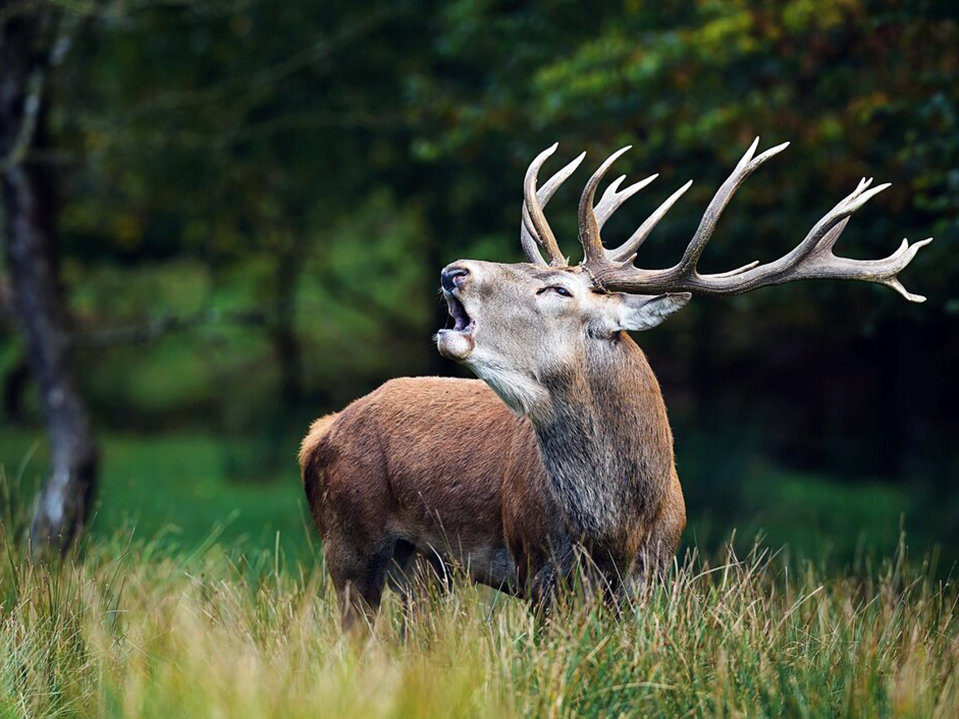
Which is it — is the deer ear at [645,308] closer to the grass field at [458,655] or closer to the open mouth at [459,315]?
the open mouth at [459,315]

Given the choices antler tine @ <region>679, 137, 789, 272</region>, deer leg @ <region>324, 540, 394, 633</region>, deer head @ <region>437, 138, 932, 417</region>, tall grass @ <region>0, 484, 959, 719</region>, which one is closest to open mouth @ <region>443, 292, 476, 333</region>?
deer head @ <region>437, 138, 932, 417</region>

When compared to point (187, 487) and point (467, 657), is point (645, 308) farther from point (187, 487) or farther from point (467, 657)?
point (187, 487)

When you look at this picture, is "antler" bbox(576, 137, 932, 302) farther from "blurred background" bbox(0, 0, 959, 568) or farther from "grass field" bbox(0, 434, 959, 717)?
"blurred background" bbox(0, 0, 959, 568)

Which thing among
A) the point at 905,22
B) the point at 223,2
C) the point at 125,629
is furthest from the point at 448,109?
the point at 125,629

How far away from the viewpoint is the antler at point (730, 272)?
203 inches

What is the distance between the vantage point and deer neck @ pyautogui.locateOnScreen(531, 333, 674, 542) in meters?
5.14

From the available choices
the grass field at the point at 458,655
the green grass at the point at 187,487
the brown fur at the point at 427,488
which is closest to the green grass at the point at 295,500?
the green grass at the point at 187,487

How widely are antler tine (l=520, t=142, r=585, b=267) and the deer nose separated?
1.66 feet

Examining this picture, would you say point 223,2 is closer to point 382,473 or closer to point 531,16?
point 531,16

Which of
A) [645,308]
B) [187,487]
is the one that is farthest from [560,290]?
[187,487]

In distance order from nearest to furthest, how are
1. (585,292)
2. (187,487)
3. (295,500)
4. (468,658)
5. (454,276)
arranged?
1. (468,658)
2. (454,276)
3. (585,292)
4. (295,500)
5. (187,487)

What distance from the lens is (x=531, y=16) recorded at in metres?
12.1

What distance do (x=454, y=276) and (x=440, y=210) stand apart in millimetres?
11129

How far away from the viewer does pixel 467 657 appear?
14.2ft
